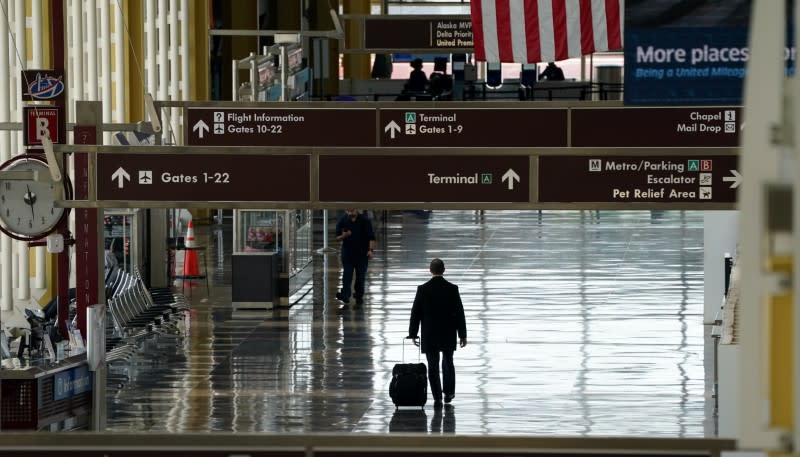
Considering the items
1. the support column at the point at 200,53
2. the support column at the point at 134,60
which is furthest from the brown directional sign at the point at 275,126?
the support column at the point at 200,53

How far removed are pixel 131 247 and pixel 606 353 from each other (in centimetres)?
664

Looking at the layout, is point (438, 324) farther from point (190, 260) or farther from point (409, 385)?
point (190, 260)

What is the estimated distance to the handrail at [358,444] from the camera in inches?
198

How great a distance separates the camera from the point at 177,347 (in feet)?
63.6

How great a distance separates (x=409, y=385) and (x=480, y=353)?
3.77 meters

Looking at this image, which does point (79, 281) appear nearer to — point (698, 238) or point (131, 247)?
point (131, 247)

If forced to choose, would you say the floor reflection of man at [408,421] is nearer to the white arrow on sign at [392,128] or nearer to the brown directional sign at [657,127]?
the white arrow on sign at [392,128]

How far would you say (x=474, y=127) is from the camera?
14906 millimetres

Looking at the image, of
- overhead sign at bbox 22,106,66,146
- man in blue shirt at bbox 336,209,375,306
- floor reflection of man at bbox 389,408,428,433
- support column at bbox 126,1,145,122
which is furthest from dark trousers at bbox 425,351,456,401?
support column at bbox 126,1,145,122

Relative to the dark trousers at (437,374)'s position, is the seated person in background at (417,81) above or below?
above

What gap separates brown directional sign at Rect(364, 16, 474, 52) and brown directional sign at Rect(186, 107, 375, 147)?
10257 millimetres

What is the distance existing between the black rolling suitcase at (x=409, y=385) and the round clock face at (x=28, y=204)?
3.69 meters

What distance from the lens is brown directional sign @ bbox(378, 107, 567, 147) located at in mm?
14680

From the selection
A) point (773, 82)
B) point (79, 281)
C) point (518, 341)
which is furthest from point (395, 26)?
point (773, 82)
